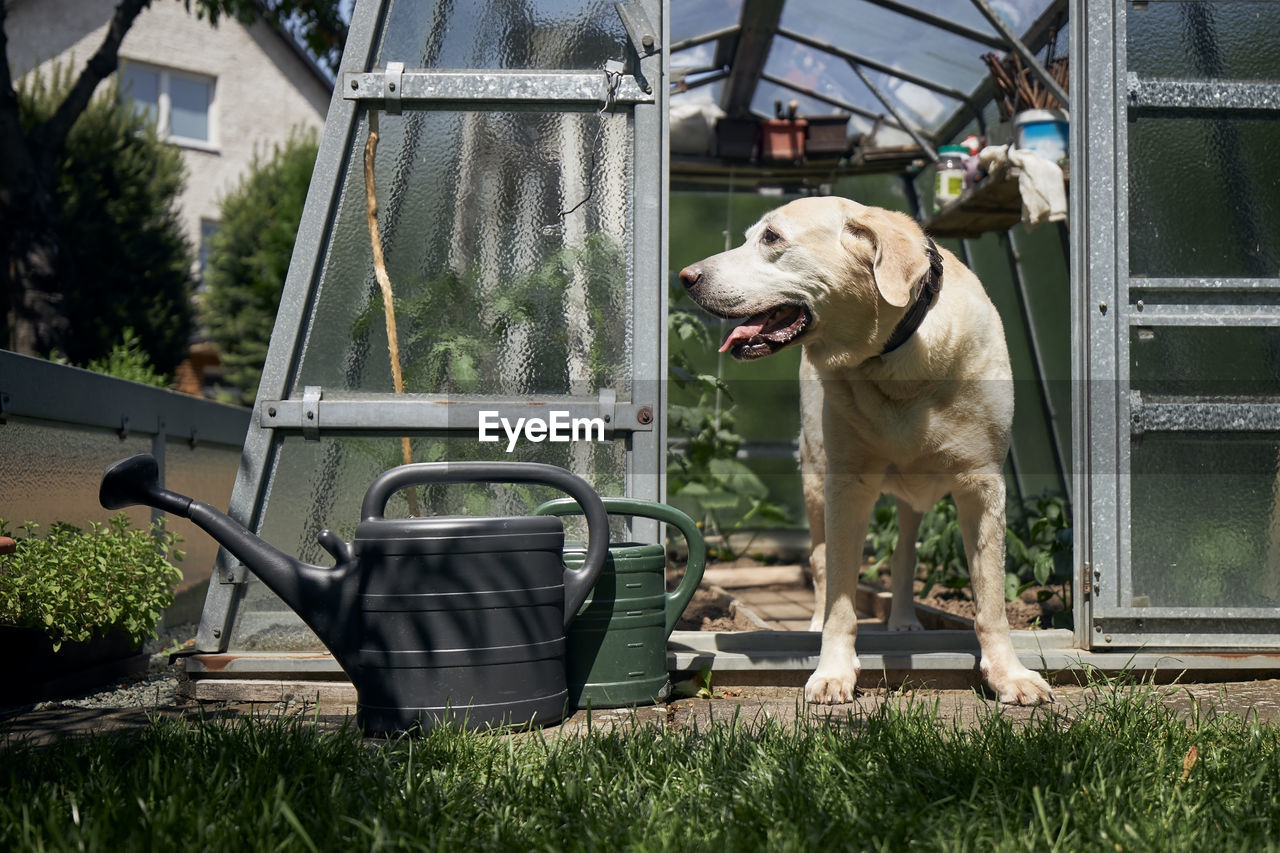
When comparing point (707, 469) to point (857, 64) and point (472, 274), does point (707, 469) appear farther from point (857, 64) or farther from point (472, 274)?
point (472, 274)

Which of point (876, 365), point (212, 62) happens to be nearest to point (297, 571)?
point (876, 365)

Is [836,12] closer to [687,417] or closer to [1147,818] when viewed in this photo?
[687,417]

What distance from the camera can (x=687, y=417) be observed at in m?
6.58

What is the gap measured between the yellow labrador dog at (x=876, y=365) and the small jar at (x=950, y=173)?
2.53m

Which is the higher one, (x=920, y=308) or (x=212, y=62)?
(x=212, y=62)

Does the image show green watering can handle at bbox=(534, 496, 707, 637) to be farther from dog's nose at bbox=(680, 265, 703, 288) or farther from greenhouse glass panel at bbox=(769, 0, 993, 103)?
greenhouse glass panel at bbox=(769, 0, 993, 103)

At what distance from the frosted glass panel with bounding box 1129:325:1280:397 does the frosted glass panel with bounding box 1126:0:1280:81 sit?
0.90 metres

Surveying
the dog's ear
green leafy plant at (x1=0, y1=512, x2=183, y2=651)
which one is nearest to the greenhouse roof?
the dog's ear

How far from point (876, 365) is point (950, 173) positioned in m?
2.98

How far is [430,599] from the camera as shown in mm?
2545

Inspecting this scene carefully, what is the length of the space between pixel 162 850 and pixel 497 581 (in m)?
1.04

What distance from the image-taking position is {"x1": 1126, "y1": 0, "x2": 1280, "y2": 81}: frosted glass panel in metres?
3.69

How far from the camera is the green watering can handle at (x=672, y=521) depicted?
303cm

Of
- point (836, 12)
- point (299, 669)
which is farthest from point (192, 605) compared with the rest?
point (836, 12)
